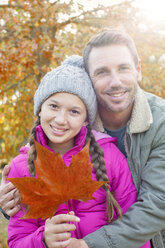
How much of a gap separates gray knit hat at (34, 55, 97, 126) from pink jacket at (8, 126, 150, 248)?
178 millimetres

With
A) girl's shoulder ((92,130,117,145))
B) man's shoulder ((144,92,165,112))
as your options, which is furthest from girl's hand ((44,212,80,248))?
man's shoulder ((144,92,165,112))

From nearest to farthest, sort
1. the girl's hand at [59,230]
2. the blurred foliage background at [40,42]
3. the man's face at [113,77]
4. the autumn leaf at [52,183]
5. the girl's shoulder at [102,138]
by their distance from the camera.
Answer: the autumn leaf at [52,183] → the girl's hand at [59,230] → the girl's shoulder at [102,138] → the man's face at [113,77] → the blurred foliage background at [40,42]

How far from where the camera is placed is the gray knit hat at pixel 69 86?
1723mm

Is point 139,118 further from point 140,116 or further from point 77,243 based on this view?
point 77,243

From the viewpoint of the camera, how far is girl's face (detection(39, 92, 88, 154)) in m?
1.65

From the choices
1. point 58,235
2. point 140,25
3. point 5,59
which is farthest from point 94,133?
point 140,25

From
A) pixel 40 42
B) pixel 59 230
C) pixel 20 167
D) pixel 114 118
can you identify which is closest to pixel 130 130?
pixel 114 118

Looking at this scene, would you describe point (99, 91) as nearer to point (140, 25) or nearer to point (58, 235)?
point (58, 235)

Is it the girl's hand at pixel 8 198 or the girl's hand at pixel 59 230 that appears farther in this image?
the girl's hand at pixel 8 198

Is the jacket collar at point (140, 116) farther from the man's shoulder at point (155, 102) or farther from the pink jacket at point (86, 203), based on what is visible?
the pink jacket at point (86, 203)

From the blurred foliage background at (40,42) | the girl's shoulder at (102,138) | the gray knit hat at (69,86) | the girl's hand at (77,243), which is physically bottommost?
the girl's hand at (77,243)

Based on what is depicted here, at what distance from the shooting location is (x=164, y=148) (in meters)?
1.84

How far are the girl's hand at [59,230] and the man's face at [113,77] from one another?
0.99 meters

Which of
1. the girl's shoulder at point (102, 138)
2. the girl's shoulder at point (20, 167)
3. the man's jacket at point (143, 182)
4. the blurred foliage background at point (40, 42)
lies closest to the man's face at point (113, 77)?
the man's jacket at point (143, 182)
